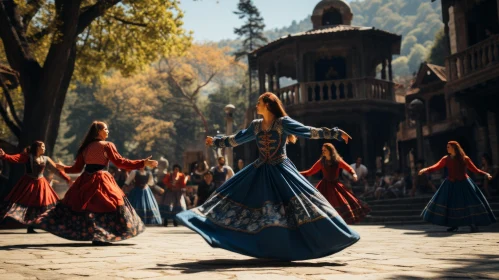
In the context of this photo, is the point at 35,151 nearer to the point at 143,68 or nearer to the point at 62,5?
the point at 62,5

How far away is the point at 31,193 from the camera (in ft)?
40.3

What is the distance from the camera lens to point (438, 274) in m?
5.29

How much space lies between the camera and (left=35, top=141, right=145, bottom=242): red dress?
28.7 ft

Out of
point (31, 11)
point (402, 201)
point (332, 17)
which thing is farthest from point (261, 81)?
point (31, 11)

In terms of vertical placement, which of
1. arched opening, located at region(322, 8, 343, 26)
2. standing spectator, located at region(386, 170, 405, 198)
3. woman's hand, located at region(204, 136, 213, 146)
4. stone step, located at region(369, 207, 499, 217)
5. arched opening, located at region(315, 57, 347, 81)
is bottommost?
stone step, located at region(369, 207, 499, 217)

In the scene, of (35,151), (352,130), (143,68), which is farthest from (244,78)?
(35,151)

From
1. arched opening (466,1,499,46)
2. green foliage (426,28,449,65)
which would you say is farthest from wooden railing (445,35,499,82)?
green foliage (426,28,449,65)

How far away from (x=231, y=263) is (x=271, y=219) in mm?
Result: 619

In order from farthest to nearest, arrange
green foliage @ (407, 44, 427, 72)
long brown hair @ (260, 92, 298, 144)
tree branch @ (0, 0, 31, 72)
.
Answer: green foliage @ (407, 44, 427, 72) → tree branch @ (0, 0, 31, 72) → long brown hair @ (260, 92, 298, 144)

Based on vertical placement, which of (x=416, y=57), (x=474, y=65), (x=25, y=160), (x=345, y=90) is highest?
(x=416, y=57)

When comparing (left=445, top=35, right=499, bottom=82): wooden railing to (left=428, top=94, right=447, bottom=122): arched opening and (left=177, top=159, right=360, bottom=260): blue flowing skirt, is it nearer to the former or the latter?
(left=177, top=159, right=360, bottom=260): blue flowing skirt

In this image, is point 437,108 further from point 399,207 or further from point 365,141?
point 399,207

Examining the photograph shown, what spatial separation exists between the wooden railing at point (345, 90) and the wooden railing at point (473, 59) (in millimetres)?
7059

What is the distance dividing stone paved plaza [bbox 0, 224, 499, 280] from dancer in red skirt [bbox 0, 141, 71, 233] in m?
3.26
